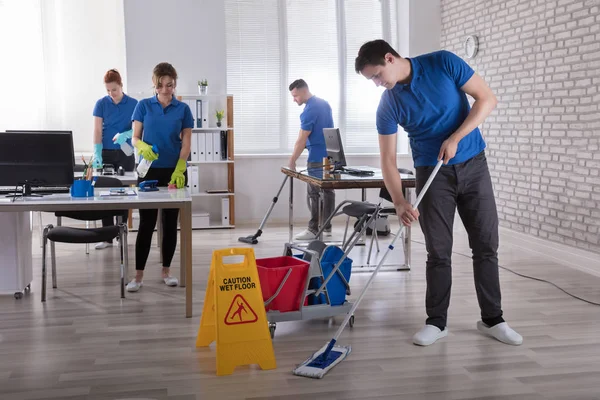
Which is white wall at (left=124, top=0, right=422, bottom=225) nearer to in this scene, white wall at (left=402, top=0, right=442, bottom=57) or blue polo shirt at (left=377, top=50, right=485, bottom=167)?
white wall at (left=402, top=0, right=442, bottom=57)

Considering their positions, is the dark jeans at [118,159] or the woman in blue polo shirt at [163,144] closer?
the woman in blue polo shirt at [163,144]

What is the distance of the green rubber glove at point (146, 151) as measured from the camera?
13.6ft

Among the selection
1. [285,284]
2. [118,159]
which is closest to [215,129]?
[118,159]

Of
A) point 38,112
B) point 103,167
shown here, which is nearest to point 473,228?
point 103,167

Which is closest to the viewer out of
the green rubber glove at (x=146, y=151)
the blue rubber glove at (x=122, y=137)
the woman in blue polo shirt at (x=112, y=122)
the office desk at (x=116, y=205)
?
the office desk at (x=116, y=205)

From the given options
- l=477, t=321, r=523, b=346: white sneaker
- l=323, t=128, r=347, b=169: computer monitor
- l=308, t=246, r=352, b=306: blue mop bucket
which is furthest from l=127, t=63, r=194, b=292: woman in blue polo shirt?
l=477, t=321, r=523, b=346: white sneaker

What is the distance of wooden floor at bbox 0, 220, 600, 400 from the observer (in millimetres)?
2695

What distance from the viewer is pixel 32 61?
7.01m

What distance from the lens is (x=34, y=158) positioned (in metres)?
3.83

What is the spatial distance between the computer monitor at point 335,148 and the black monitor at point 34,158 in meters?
2.13

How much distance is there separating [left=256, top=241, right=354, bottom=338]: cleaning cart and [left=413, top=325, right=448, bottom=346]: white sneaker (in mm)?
407

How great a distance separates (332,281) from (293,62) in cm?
Answer: 439

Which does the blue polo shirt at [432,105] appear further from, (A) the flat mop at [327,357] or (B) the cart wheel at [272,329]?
(B) the cart wheel at [272,329]

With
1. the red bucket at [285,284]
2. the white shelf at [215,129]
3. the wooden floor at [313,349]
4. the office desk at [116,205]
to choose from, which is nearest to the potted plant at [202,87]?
A: the white shelf at [215,129]
